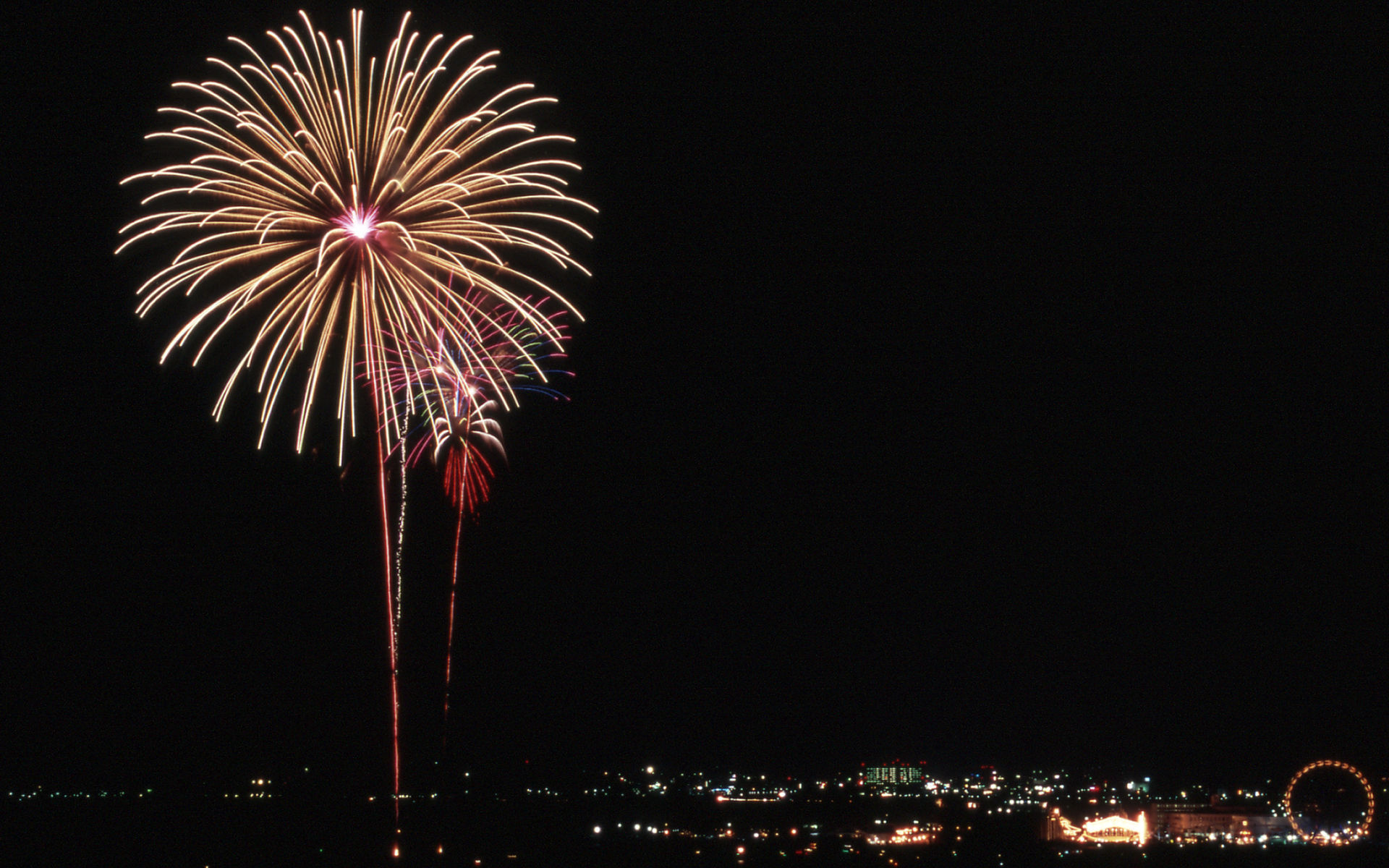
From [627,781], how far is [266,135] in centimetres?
14229

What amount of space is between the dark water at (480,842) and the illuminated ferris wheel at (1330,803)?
1063cm

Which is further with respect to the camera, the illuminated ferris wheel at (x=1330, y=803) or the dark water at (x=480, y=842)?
the illuminated ferris wheel at (x=1330, y=803)

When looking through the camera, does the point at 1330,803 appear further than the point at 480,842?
Yes

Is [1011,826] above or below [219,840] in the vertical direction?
below

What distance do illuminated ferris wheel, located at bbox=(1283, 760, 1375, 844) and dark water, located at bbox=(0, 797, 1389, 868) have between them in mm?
10635

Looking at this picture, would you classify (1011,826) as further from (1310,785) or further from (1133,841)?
(1310,785)

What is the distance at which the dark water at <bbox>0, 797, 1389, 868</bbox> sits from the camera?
46844 mm

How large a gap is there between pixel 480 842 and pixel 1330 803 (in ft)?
204

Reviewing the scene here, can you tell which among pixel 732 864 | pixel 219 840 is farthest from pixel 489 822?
pixel 732 864

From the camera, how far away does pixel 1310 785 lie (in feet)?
262

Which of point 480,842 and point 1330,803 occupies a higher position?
point 480,842

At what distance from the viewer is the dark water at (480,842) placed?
154 ft

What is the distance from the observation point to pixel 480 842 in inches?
2213

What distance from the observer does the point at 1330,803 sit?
78.2 meters
